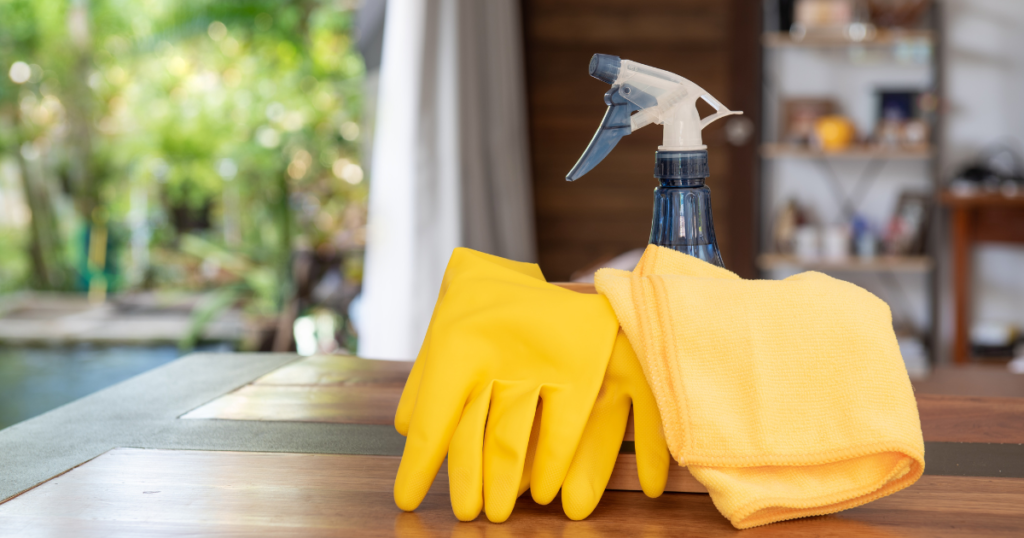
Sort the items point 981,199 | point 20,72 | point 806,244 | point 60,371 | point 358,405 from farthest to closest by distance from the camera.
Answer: point 20,72, point 60,371, point 806,244, point 981,199, point 358,405

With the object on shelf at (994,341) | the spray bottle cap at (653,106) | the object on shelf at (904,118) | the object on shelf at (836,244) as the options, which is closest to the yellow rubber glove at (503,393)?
the spray bottle cap at (653,106)

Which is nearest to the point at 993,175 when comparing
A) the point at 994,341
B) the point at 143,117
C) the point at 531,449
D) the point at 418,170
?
the point at 994,341

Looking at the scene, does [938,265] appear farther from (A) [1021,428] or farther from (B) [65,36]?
(B) [65,36]

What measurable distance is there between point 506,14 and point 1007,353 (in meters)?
2.27

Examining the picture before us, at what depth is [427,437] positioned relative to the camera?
0.46 meters

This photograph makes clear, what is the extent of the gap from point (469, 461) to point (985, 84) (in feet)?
11.5

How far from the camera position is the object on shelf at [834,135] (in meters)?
3.07

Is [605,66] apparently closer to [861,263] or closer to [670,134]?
[670,134]

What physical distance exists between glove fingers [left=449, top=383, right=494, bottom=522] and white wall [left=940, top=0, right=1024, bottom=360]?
10.9 feet

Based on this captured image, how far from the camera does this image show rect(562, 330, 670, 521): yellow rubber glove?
0.47 meters

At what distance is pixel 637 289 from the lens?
475mm

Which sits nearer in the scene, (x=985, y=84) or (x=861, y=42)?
(x=861, y=42)

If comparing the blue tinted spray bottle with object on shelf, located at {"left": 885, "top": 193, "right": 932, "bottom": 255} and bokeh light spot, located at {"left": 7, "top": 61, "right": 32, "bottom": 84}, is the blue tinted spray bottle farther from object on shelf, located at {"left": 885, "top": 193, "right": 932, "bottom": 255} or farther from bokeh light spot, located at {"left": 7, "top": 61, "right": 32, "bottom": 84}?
bokeh light spot, located at {"left": 7, "top": 61, "right": 32, "bottom": 84}

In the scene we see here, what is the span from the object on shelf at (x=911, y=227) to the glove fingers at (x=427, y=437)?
10.2ft
